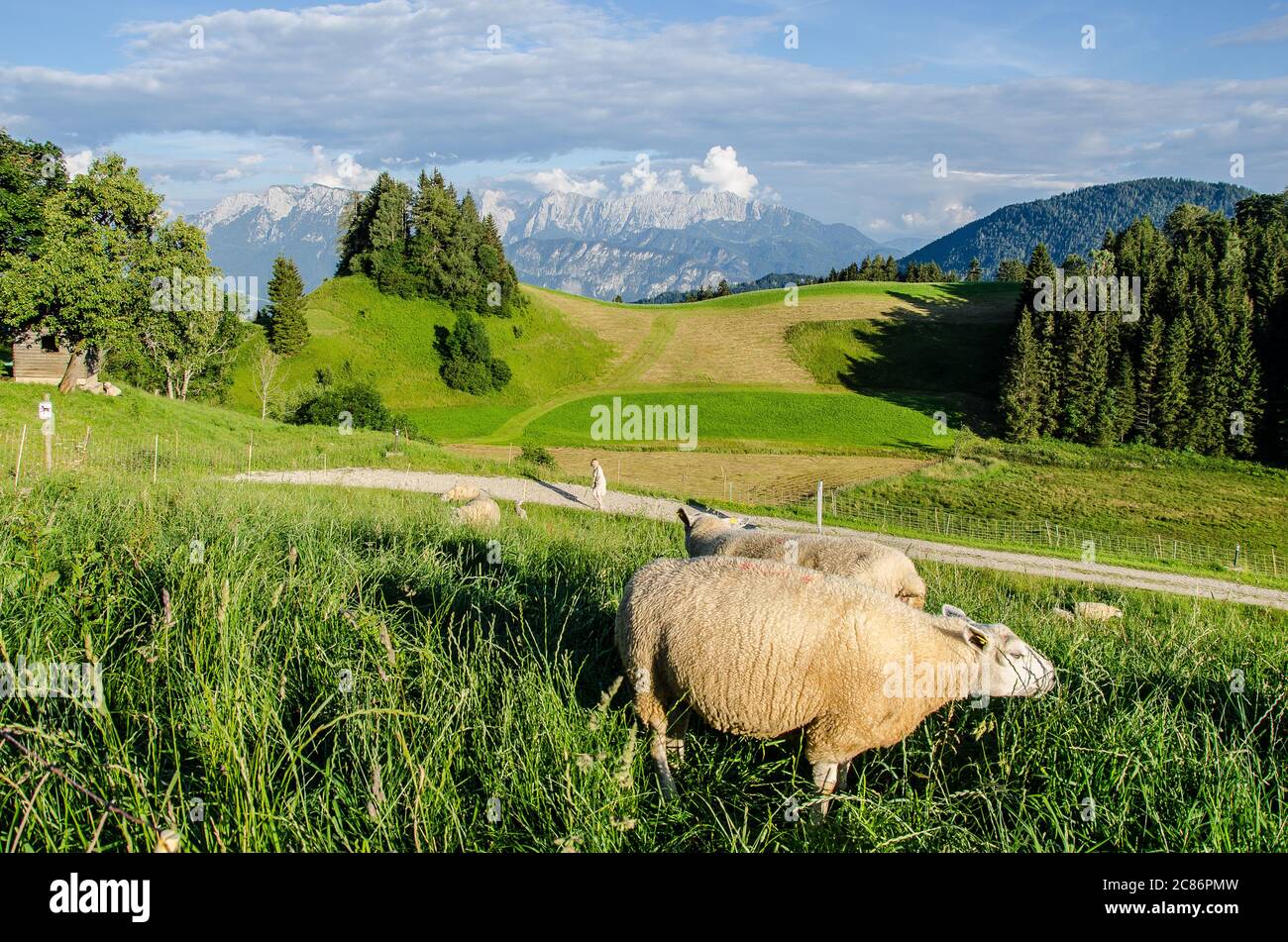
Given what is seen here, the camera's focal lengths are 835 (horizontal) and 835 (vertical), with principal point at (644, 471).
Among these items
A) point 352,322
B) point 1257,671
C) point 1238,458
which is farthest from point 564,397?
point 1257,671

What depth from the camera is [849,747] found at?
5.63m

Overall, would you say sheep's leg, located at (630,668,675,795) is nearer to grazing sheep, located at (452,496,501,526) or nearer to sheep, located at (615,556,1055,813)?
sheep, located at (615,556,1055,813)

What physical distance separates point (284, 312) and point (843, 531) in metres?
63.6

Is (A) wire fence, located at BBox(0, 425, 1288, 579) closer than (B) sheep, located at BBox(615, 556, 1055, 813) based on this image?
No

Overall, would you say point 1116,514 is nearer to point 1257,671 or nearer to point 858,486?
point 858,486

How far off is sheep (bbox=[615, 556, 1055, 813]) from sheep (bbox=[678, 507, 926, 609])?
14.1 ft

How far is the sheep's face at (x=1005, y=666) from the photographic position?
5.89 meters

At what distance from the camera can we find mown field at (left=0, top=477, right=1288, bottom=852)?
417 centimetres

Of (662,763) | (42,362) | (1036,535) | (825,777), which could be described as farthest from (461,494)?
(1036,535)

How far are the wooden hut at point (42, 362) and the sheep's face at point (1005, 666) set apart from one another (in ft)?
138

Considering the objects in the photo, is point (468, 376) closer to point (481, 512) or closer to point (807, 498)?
point (807, 498)

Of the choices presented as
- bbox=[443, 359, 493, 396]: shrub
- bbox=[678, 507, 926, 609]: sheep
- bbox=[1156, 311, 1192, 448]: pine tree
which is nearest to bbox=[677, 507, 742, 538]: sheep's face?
bbox=[678, 507, 926, 609]: sheep

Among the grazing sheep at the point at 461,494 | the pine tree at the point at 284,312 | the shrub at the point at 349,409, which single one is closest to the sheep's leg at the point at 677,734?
the grazing sheep at the point at 461,494

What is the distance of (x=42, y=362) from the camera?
125ft
